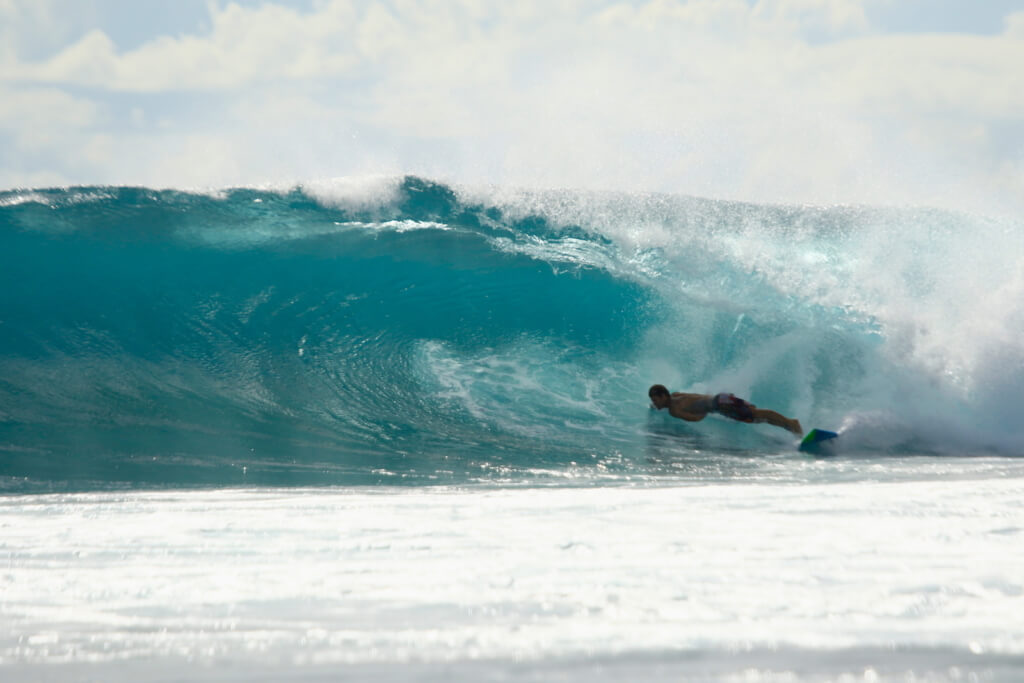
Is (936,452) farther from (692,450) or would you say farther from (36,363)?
(36,363)

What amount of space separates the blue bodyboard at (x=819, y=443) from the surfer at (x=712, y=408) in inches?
10.2

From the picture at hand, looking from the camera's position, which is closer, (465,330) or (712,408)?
(712,408)

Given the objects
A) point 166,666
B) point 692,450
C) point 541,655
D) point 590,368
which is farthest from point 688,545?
point 590,368

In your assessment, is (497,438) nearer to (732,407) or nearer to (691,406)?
(691,406)

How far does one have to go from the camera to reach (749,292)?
868cm

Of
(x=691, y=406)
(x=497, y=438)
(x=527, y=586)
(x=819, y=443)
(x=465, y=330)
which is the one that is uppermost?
(x=465, y=330)

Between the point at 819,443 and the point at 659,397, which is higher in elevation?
the point at 659,397

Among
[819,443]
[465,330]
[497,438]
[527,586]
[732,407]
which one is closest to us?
[527,586]

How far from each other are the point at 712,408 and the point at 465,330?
2.69m

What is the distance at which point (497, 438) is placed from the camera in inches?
246

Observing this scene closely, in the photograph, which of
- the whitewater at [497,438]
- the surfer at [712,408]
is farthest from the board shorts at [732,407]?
the whitewater at [497,438]

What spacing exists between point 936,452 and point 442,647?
488cm

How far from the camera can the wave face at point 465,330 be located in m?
6.10

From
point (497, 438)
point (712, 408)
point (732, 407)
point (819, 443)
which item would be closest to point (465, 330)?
point (497, 438)
